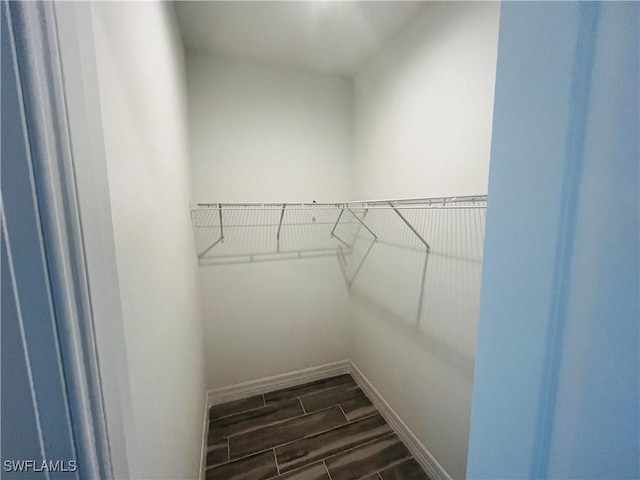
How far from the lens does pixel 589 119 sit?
13.8 inches

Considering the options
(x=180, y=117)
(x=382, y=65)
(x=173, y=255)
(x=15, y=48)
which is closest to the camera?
(x=15, y=48)

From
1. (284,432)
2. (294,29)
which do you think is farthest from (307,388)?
(294,29)

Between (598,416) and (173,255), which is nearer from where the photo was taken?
(598,416)

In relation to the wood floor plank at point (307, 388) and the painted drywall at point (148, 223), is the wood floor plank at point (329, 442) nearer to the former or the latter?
the wood floor plank at point (307, 388)

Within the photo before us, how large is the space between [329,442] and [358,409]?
1.23 feet

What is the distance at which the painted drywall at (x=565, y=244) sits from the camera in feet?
1.06

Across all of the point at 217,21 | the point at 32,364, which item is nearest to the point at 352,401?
the point at 32,364

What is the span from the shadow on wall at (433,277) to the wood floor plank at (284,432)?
2.74ft

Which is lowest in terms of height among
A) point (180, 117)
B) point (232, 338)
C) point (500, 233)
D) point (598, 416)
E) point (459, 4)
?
point (232, 338)

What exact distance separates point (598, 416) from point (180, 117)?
1.85 metres

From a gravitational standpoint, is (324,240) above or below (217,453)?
above

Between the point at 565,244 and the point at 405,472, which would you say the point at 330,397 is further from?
the point at 565,244

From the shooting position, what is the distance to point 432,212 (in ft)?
4.69

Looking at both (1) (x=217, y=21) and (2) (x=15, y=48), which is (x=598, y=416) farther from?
(1) (x=217, y=21)
